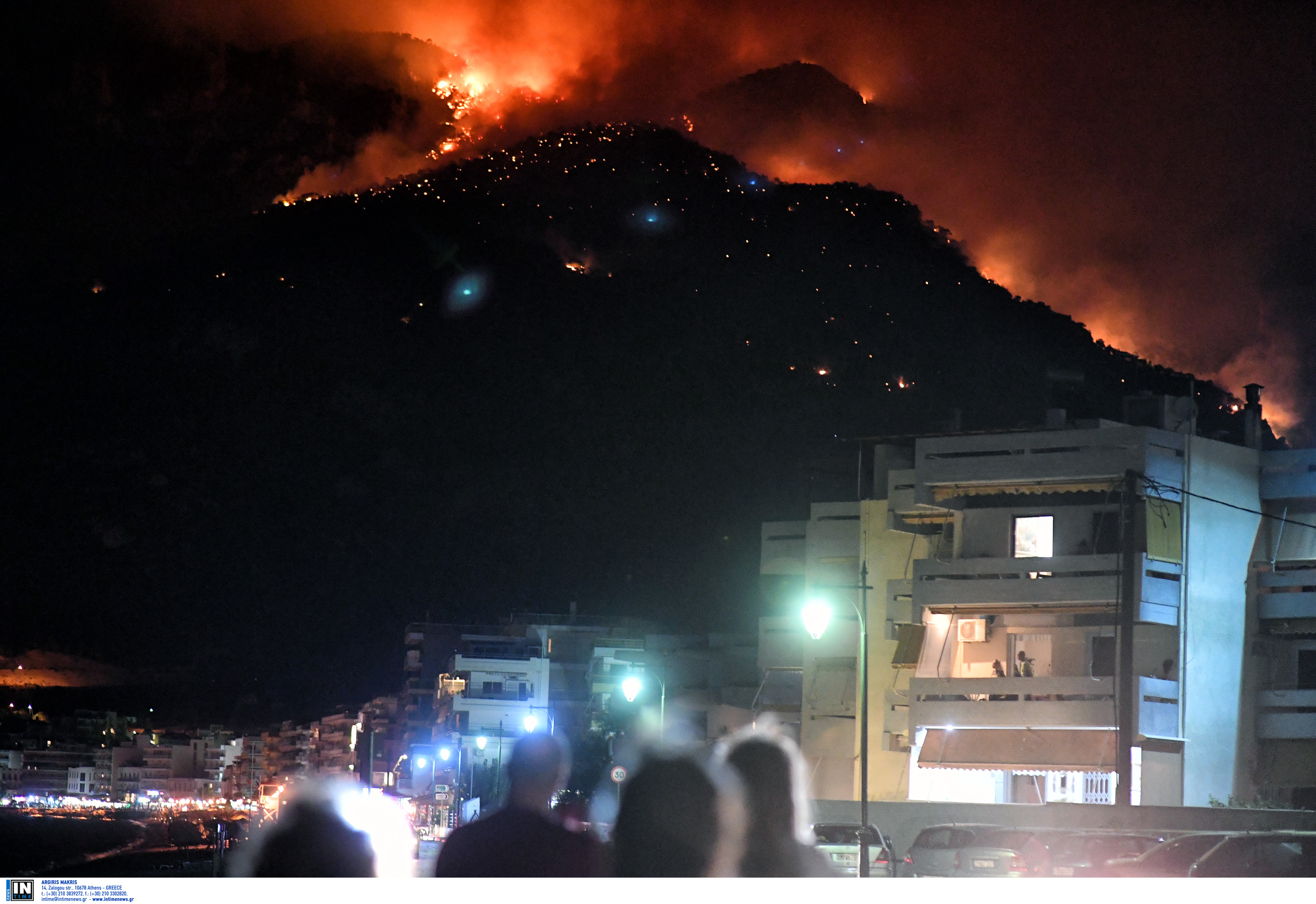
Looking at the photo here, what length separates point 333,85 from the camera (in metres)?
183

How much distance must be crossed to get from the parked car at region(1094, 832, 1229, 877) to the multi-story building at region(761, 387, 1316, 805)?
19.2m

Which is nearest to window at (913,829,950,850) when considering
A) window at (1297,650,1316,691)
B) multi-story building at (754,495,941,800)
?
multi-story building at (754,495,941,800)

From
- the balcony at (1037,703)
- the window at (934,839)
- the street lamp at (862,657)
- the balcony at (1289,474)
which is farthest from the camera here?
the balcony at (1289,474)

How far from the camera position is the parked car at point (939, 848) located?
22125 millimetres

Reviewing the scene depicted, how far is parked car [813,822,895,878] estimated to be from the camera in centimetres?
2122

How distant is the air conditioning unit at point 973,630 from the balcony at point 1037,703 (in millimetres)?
1937

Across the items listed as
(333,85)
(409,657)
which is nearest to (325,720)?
(409,657)

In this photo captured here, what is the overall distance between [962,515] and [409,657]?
→ 271ft

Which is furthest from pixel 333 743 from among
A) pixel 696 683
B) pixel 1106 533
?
pixel 1106 533

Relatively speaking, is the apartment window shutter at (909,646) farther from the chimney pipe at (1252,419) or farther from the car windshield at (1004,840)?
the car windshield at (1004,840)

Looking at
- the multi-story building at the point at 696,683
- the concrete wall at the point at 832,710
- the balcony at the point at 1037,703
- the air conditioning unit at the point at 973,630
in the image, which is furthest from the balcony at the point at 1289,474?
the multi-story building at the point at 696,683

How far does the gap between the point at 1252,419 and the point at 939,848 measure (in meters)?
24.1
